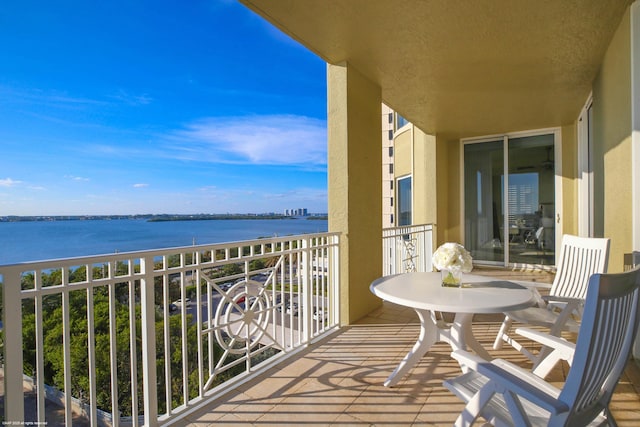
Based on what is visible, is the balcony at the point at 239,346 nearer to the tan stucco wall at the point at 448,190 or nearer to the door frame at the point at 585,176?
the door frame at the point at 585,176

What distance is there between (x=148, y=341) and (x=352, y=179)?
2.29 meters

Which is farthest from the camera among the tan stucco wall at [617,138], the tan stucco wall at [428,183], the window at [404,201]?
the window at [404,201]

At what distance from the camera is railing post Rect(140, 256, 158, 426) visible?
5.73 feet

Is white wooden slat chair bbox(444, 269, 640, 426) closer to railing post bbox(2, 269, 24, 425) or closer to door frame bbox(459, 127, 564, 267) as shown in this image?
railing post bbox(2, 269, 24, 425)

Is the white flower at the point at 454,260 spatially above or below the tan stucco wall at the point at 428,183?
below

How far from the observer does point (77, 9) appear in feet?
43.0

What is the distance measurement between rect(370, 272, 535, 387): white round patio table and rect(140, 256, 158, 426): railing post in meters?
1.28

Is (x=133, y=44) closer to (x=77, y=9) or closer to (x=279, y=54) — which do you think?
(x=77, y=9)

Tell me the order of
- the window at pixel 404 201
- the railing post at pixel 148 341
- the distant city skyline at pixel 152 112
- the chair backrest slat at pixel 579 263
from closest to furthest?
the railing post at pixel 148 341, the chair backrest slat at pixel 579 263, the window at pixel 404 201, the distant city skyline at pixel 152 112

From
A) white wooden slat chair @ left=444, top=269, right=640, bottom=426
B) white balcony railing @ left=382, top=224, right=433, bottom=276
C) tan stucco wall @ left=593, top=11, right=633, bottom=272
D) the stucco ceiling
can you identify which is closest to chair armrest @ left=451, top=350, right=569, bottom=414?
white wooden slat chair @ left=444, top=269, right=640, bottom=426

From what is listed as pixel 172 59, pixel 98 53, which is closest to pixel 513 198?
pixel 172 59

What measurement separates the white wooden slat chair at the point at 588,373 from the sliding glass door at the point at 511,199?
5682mm

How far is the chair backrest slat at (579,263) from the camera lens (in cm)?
237

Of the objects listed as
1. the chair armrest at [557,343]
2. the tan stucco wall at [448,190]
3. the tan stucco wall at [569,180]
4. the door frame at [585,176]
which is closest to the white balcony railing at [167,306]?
the chair armrest at [557,343]
